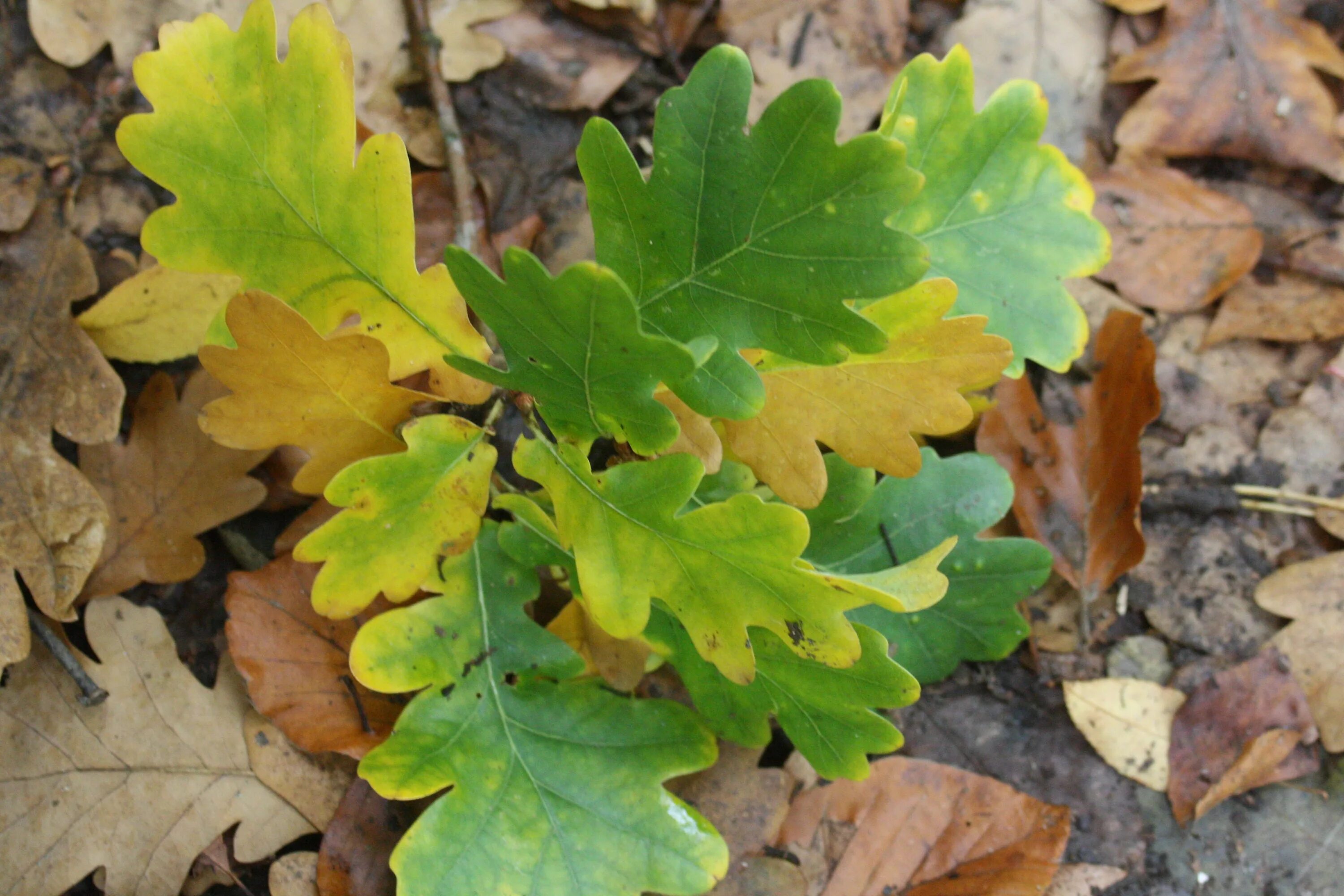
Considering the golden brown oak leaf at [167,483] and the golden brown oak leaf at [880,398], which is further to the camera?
the golden brown oak leaf at [167,483]

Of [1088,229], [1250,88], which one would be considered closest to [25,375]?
[1088,229]

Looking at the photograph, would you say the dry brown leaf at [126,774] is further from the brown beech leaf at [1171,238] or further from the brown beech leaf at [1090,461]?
the brown beech leaf at [1171,238]

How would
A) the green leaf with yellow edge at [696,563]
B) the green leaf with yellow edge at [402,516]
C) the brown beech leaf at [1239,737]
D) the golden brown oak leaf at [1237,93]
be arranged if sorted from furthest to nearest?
the golden brown oak leaf at [1237,93], the brown beech leaf at [1239,737], the green leaf with yellow edge at [402,516], the green leaf with yellow edge at [696,563]

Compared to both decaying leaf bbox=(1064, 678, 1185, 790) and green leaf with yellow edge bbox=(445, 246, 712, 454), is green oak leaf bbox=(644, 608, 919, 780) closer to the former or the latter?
green leaf with yellow edge bbox=(445, 246, 712, 454)

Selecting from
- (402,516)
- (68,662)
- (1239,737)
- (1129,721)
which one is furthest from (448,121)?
(1239,737)

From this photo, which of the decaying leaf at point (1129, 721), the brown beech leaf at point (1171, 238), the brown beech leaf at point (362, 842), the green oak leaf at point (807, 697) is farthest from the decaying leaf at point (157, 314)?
the brown beech leaf at point (1171, 238)

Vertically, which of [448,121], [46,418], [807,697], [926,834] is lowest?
[926,834]

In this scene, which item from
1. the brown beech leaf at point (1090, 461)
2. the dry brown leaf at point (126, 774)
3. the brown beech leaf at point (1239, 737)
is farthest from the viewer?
the brown beech leaf at point (1090, 461)

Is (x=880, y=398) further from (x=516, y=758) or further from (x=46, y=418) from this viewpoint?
(x=46, y=418)
